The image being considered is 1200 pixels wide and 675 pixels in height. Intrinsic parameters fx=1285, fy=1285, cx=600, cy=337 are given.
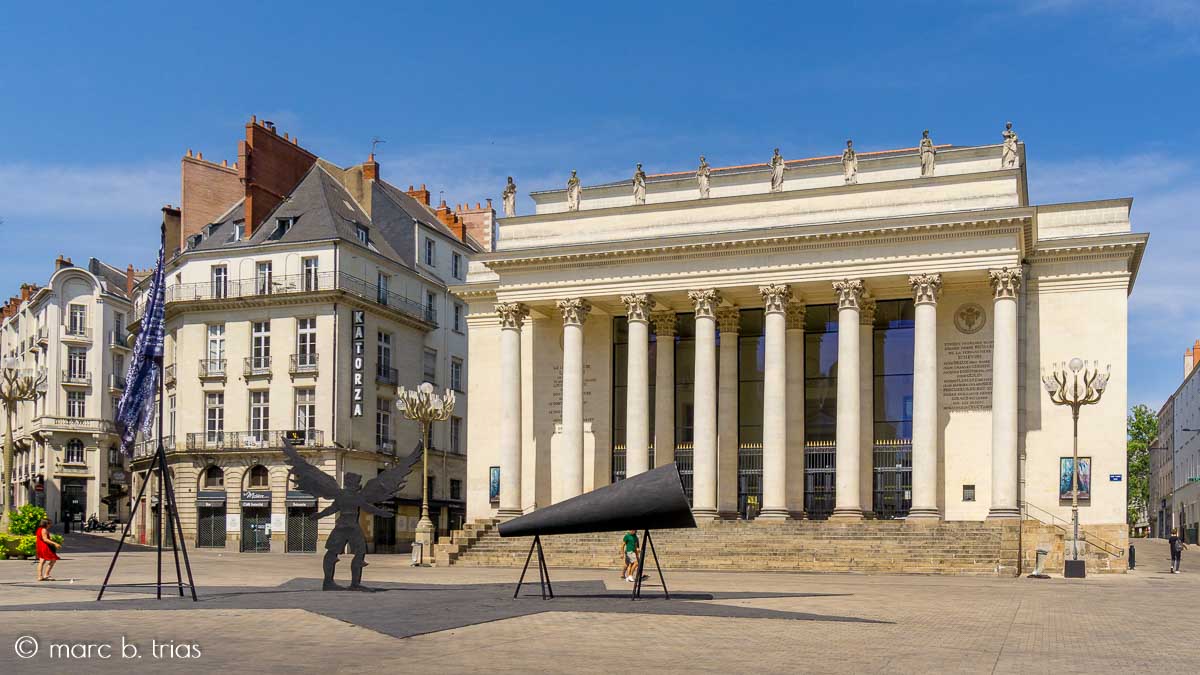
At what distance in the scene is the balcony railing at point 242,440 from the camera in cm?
5847

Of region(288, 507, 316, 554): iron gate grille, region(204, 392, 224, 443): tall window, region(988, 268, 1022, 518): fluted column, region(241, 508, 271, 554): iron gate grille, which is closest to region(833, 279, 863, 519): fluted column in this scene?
region(988, 268, 1022, 518): fluted column

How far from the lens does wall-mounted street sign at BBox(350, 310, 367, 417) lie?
58906 mm

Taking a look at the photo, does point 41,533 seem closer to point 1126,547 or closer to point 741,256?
point 741,256

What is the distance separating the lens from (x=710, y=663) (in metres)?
14.6

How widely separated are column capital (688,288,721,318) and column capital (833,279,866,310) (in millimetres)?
4660

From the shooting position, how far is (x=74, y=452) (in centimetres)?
8162

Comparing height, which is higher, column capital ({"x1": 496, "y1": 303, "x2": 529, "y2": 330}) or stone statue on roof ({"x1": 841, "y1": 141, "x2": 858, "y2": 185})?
stone statue on roof ({"x1": 841, "y1": 141, "x2": 858, "y2": 185})

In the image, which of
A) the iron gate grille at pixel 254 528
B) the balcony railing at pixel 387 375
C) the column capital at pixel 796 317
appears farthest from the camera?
the balcony railing at pixel 387 375

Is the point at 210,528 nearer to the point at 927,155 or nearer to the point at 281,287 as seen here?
the point at 281,287

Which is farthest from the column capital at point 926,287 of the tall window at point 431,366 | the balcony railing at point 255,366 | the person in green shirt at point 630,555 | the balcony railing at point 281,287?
the balcony railing at point 255,366

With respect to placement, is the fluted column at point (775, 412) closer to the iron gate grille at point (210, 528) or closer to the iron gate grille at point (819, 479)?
the iron gate grille at point (819, 479)

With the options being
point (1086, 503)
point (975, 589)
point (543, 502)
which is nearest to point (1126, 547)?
point (1086, 503)

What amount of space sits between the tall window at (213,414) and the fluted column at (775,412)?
27265 mm

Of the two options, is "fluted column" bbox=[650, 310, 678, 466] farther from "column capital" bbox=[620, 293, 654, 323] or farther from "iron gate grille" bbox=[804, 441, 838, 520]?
"iron gate grille" bbox=[804, 441, 838, 520]
